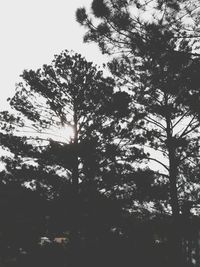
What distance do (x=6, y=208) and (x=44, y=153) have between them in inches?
119

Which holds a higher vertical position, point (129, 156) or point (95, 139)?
point (95, 139)

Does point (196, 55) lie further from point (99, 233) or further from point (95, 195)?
point (95, 195)

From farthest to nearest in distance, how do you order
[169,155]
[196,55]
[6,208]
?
[6,208] → [169,155] → [196,55]

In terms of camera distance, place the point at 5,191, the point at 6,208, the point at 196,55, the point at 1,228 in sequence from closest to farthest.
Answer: the point at 196,55, the point at 1,228, the point at 6,208, the point at 5,191

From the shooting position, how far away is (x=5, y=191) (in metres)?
16.1

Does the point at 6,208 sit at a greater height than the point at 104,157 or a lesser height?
lesser

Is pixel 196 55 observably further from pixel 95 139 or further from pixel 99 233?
pixel 95 139

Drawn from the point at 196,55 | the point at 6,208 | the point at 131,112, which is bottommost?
the point at 6,208

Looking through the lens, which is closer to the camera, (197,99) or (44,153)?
(197,99)

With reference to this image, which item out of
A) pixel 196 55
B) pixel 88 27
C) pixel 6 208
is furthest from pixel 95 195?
pixel 196 55

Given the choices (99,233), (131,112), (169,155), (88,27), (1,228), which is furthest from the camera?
(131,112)

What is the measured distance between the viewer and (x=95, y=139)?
15.7m

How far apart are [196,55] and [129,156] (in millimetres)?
8375

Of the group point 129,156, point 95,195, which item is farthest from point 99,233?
point 95,195
